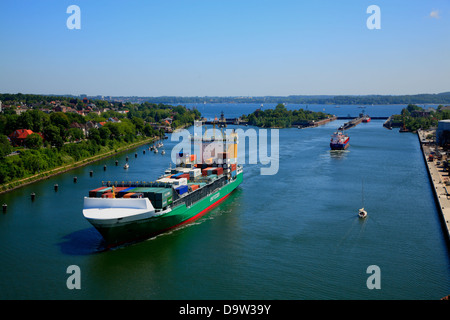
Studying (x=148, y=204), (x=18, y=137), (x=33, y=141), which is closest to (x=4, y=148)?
(x=33, y=141)

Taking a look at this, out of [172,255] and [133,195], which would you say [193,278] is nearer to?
[172,255]

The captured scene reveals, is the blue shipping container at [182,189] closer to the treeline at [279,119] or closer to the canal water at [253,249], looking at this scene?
the canal water at [253,249]

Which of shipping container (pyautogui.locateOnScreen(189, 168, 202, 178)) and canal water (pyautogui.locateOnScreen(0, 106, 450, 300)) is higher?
shipping container (pyautogui.locateOnScreen(189, 168, 202, 178))

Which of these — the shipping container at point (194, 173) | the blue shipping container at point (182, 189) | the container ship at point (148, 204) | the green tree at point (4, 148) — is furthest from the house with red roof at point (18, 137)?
the blue shipping container at point (182, 189)

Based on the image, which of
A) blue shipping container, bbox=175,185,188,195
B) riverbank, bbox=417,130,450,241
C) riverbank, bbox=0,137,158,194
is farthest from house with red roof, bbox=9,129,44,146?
riverbank, bbox=417,130,450,241

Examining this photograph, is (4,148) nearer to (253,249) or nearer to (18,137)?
(18,137)

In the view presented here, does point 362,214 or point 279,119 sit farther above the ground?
point 279,119

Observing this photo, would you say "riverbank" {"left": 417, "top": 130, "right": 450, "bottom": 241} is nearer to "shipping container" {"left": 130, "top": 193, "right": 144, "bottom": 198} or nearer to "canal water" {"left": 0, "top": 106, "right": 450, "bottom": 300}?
"canal water" {"left": 0, "top": 106, "right": 450, "bottom": 300}
